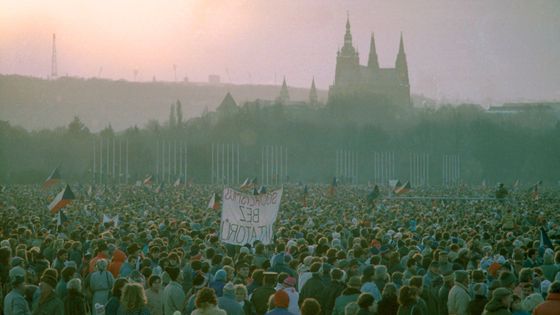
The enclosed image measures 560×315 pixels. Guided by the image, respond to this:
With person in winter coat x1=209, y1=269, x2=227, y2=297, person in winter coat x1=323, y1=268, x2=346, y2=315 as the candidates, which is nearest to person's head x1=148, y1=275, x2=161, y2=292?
person in winter coat x1=209, y1=269, x2=227, y2=297

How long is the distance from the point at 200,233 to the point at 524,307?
9.41 metres

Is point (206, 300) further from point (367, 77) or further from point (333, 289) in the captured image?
point (367, 77)

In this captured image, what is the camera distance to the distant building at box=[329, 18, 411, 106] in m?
189

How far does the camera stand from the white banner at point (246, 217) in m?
16.1

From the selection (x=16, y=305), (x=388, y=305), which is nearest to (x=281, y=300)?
(x=388, y=305)

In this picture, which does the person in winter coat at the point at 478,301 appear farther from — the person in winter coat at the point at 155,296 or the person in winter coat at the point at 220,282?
the person in winter coat at the point at 155,296

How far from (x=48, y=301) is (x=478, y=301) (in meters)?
4.25

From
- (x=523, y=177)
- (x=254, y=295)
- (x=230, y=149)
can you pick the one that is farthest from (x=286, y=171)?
(x=254, y=295)

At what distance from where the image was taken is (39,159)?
431 ft

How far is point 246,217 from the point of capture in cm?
1623

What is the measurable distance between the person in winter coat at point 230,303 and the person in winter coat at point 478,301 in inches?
91.5

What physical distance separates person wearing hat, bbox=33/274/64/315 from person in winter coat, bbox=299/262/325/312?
275 centimetres

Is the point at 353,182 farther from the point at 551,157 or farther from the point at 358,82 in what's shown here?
the point at 358,82

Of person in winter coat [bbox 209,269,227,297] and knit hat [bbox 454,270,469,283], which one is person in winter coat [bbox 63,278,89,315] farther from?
knit hat [bbox 454,270,469,283]
